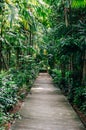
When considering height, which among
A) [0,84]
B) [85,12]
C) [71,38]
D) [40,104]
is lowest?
[40,104]

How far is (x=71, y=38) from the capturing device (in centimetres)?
1312

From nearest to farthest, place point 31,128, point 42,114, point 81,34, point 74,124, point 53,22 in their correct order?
point 31,128 < point 74,124 < point 42,114 < point 81,34 < point 53,22

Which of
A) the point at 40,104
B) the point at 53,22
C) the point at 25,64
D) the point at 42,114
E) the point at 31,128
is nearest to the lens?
the point at 31,128

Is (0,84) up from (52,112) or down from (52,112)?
up

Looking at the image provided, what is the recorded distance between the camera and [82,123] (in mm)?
9859

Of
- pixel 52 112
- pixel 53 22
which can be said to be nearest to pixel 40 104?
pixel 52 112

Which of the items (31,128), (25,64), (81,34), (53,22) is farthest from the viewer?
(25,64)

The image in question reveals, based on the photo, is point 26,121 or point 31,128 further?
point 26,121

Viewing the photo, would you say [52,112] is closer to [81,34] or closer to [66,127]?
[66,127]

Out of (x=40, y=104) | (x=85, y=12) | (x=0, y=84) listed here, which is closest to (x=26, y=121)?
(x=0, y=84)

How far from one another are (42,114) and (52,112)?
63cm

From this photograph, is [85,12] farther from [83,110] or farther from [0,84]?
[0,84]

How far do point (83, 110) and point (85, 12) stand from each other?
5381 mm

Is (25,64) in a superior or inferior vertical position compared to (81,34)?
inferior
